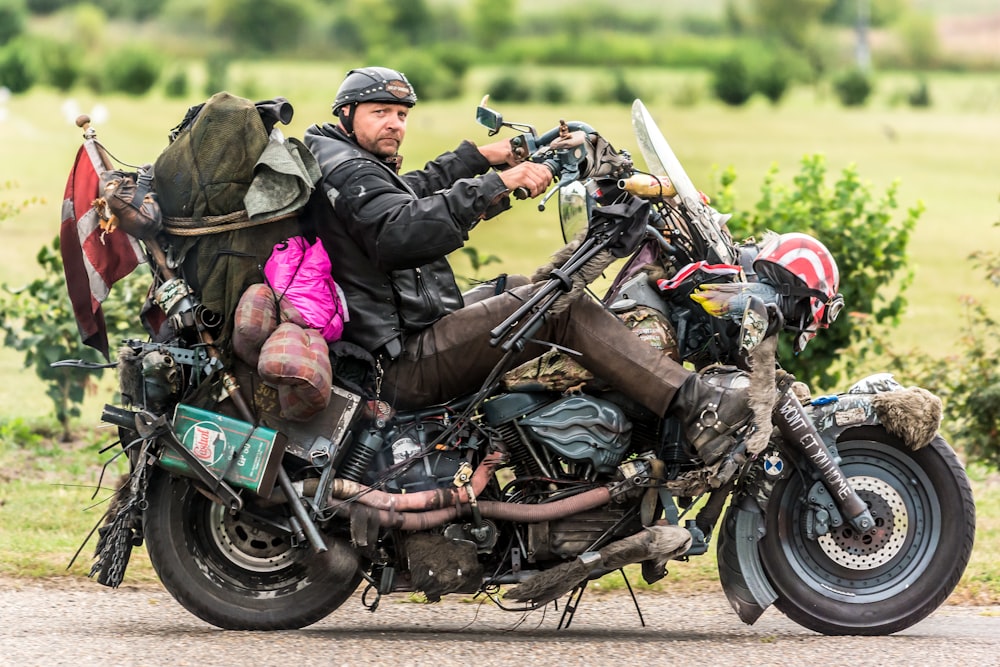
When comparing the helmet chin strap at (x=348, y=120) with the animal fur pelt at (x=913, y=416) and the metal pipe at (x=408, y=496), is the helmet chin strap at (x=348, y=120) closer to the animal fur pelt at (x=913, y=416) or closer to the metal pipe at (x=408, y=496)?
the metal pipe at (x=408, y=496)

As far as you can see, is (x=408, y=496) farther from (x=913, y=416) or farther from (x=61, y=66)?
(x=61, y=66)

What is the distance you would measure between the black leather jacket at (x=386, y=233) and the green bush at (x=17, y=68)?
86.1 ft

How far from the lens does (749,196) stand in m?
19.2

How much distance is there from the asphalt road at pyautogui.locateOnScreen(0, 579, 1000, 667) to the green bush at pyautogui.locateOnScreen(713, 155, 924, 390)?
10.4 feet

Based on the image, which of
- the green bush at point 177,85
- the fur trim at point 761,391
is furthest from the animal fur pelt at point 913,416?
the green bush at point 177,85

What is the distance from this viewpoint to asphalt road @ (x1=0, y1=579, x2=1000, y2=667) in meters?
5.07

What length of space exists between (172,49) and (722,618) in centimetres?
3714

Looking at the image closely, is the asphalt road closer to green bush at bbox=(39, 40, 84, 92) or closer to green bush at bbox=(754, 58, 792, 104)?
green bush at bbox=(39, 40, 84, 92)

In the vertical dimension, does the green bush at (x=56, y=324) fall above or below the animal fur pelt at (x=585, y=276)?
below

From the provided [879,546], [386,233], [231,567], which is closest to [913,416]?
[879,546]

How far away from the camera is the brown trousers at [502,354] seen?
5297 mm

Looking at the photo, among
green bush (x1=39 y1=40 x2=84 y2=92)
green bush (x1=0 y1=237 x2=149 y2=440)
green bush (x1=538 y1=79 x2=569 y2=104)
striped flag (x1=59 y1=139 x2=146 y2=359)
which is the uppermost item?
striped flag (x1=59 y1=139 x2=146 y2=359)

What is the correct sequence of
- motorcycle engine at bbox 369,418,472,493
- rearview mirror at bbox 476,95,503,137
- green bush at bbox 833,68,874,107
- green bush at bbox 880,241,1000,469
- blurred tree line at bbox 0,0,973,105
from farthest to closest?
1. green bush at bbox 833,68,874,107
2. blurred tree line at bbox 0,0,973,105
3. green bush at bbox 880,241,1000,469
4. rearview mirror at bbox 476,95,503,137
5. motorcycle engine at bbox 369,418,472,493

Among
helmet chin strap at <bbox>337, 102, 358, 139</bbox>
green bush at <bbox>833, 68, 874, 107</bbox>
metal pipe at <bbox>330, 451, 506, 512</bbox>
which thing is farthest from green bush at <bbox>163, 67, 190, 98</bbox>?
metal pipe at <bbox>330, 451, 506, 512</bbox>
